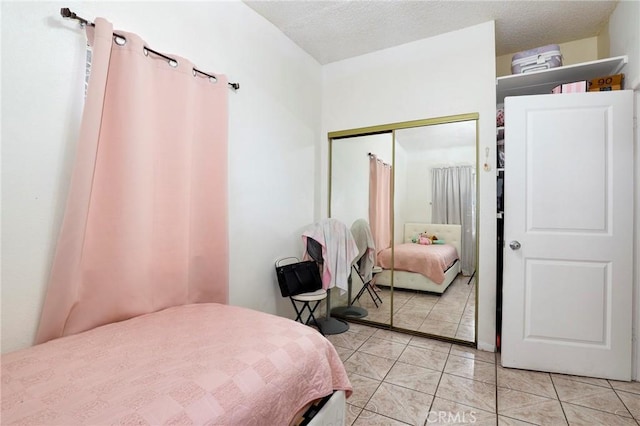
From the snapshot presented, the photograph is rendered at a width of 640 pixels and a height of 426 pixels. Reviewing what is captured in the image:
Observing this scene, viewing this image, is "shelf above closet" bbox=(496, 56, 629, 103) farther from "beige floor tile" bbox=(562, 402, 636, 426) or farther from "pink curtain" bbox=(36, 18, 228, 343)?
"pink curtain" bbox=(36, 18, 228, 343)

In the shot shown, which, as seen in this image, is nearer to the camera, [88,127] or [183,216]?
[88,127]

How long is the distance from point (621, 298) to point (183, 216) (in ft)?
9.68

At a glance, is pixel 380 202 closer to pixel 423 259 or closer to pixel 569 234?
pixel 423 259

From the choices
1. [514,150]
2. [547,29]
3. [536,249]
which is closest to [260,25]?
[514,150]

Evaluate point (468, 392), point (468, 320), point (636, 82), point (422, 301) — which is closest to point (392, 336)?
point (422, 301)

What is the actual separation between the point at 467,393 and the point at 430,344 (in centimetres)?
72

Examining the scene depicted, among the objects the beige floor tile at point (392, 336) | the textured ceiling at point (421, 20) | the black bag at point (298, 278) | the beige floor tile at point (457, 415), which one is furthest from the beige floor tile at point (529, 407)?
the textured ceiling at point (421, 20)

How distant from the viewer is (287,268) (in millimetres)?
2543

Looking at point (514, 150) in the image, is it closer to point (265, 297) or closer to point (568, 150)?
point (568, 150)

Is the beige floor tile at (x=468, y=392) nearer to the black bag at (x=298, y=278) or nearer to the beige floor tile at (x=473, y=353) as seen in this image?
the beige floor tile at (x=473, y=353)

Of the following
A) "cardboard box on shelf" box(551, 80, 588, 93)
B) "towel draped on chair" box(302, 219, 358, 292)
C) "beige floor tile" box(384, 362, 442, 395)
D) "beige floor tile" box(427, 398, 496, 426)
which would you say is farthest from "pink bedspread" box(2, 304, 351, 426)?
"cardboard box on shelf" box(551, 80, 588, 93)

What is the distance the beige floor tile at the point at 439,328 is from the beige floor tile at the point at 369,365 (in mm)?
636

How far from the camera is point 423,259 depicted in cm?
288

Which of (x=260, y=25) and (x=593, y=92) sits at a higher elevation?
(x=260, y=25)
